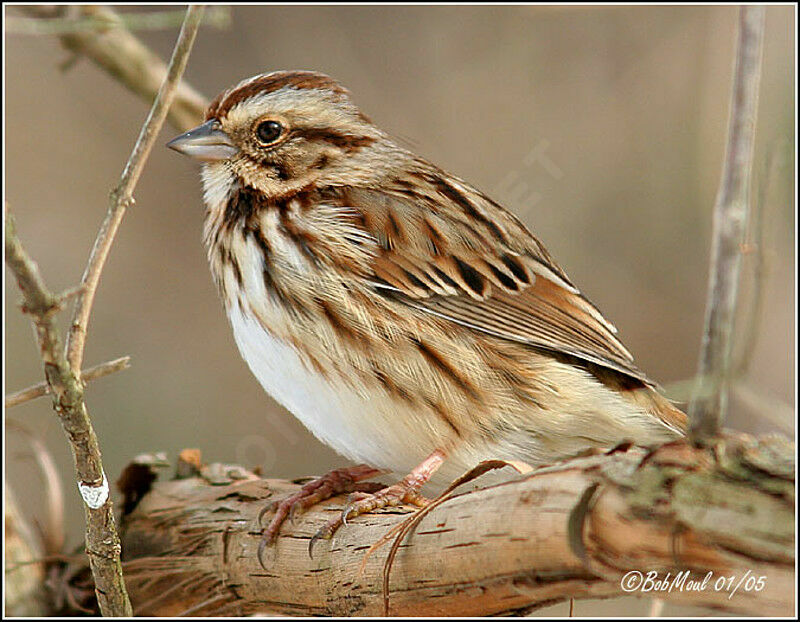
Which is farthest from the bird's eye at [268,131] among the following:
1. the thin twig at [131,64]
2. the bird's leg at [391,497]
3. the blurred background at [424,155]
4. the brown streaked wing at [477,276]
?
the blurred background at [424,155]

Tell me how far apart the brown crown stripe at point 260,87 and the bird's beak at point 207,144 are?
6 cm

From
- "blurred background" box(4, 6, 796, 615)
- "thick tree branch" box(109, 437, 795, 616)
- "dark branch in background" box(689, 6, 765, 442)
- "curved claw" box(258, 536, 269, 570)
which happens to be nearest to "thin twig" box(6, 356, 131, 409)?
"thick tree branch" box(109, 437, 795, 616)

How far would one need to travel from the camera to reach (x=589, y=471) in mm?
1578

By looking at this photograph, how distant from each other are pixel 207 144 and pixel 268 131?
0.55 ft

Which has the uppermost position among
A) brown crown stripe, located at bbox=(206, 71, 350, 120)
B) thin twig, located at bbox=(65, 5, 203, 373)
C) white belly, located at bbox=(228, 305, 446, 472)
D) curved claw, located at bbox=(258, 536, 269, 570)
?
brown crown stripe, located at bbox=(206, 71, 350, 120)

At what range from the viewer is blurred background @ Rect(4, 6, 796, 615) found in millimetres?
4609

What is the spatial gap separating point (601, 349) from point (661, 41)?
2797mm

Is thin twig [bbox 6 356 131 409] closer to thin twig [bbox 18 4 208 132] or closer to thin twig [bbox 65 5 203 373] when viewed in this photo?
thin twig [bbox 65 5 203 373]

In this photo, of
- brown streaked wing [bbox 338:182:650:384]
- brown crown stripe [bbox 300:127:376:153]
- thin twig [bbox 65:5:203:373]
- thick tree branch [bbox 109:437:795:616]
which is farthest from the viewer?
brown crown stripe [bbox 300:127:376:153]

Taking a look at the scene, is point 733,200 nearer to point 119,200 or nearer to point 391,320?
point 119,200

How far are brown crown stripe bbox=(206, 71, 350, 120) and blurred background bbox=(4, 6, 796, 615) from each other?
1906 millimetres

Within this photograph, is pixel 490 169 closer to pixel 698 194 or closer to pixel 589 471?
pixel 698 194

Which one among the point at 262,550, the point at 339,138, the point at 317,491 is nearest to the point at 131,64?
the point at 339,138

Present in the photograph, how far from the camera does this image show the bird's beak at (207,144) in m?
2.60
